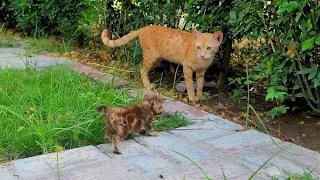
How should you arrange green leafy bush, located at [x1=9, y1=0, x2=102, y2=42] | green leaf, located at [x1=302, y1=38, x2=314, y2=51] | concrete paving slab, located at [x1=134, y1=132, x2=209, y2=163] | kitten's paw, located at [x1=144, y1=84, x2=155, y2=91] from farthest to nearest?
1. green leafy bush, located at [x1=9, y1=0, x2=102, y2=42]
2. kitten's paw, located at [x1=144, y1=84, x2=155, y2=91]
3. green leaf, located at [x1=302, y1=38, x2=314, y2=51]
4. concrete paving slab, located at [x1=134, y1=132, x2=209, y2=163]

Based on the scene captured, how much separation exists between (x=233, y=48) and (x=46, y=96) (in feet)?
7.34

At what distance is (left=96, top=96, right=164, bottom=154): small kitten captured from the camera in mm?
3441

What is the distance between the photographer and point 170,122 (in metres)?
4.04

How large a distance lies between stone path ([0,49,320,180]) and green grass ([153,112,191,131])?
0.28 feet

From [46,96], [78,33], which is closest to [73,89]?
[46,96]

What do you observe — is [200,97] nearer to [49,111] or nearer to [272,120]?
[272,120]

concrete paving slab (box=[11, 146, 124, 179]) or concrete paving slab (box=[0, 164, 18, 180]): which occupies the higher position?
concrete paving slab (box=[11, 146, 124, 179])

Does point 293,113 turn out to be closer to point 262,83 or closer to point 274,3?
point 262,83

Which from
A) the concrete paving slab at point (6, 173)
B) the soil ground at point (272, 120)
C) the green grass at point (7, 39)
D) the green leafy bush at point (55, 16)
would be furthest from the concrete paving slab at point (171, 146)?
the green grass at point (7, 39)

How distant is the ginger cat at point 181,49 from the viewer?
185 inches

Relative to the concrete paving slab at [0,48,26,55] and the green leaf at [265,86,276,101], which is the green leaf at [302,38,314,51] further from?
the concrete paving slab at [0,48,26,55]

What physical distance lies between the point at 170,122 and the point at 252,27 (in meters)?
1.12

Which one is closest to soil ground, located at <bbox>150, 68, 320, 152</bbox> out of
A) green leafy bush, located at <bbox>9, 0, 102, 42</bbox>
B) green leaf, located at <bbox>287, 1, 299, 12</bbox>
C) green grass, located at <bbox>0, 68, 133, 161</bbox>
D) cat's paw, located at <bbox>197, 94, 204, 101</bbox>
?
cat's paw, located at <bbox>197, 94, 204, 101</bbox>

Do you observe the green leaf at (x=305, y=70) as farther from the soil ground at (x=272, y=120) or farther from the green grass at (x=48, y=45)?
the green grass at (x=48, y=45)
